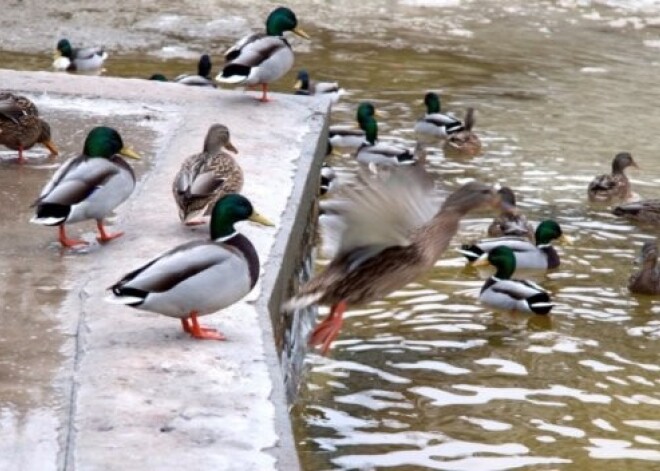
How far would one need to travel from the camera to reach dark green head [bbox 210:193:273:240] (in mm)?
7082

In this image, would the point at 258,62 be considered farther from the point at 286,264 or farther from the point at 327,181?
the point at 286,264

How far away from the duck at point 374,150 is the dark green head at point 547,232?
1928 millimetres

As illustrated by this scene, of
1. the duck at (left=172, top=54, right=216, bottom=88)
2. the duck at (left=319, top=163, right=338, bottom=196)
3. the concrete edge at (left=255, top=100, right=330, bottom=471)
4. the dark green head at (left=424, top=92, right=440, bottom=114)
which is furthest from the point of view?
the dark green head at (left=424, top=92, right=440, bottom=114)

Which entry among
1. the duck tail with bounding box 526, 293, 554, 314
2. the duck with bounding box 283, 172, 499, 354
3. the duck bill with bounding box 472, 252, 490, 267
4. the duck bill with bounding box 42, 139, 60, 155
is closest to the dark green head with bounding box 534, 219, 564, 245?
the duck bill with bounding box 472, 252, 490, 267

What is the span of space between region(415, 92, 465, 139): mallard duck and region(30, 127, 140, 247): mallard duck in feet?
19.3

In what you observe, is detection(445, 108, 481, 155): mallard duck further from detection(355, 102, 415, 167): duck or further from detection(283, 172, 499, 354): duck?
detection(283, 172, 499, 354): duck

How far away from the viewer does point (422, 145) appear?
14.6m

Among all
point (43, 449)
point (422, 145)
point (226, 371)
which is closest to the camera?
point (43, 449)

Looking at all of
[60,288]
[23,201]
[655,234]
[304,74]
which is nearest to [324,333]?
[60,288]

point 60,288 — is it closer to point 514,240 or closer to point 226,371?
point 226,371

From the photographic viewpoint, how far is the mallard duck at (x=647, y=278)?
33.9 ft

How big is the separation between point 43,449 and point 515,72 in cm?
1260

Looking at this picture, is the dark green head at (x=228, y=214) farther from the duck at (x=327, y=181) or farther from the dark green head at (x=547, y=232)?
the duck at (x=327, y=181)

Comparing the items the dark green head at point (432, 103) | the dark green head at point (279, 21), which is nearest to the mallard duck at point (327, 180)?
the dark green head at point (279, 21)
